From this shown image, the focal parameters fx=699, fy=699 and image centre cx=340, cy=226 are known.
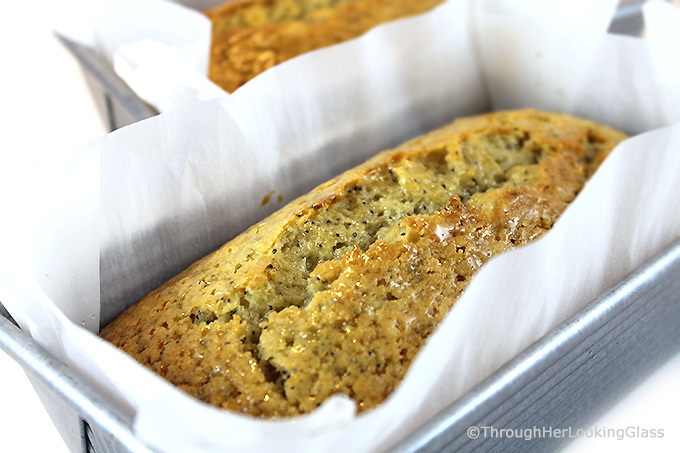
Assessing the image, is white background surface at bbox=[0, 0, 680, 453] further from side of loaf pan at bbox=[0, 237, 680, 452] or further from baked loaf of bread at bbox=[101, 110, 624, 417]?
baked loaf of bread at bbox=[101, 110, 624, 417]

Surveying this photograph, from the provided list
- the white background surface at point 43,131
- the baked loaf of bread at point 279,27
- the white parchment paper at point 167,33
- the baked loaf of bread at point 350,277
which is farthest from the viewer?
the baked loaf of bread at point 279,27

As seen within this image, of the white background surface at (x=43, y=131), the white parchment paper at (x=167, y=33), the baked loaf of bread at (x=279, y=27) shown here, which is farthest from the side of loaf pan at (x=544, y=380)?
the baked loaf of bread at (x=279, y=27)

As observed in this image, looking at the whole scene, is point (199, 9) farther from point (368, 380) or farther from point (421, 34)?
point (368, 380)

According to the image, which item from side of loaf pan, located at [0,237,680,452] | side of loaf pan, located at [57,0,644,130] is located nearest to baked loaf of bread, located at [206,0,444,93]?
side of loaf pan, located at [57,0,644,130]

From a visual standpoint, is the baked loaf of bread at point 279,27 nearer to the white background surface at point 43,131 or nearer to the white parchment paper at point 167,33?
the white parchment paper at point 167,33

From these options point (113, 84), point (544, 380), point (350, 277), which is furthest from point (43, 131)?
point (544, 380)

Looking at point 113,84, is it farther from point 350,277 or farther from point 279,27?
point 350,277
